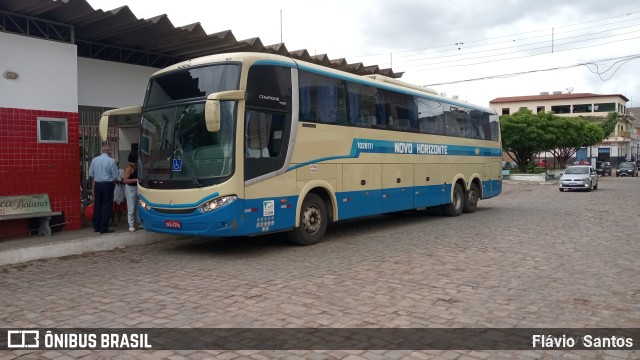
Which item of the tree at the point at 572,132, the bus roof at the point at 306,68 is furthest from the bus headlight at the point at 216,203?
the tree at the point at 572,132

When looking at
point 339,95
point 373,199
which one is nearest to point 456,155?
point 373,199

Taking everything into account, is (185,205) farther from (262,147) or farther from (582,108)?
(582,108)

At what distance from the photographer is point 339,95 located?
1073cm

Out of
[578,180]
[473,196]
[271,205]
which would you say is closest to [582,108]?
[578,180]

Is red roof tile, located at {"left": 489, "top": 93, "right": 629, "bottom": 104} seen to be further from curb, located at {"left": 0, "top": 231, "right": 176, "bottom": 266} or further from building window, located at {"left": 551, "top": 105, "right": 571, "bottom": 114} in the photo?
curb, located at {"left": 0, "top": 231, "right": 176, "bottom": 266}

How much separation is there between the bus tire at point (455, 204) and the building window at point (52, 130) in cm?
1091

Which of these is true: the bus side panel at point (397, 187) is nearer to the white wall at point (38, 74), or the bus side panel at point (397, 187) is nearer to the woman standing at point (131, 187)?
the woman standing at point (131, 187)

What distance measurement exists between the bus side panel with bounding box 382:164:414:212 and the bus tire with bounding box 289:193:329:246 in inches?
92.4

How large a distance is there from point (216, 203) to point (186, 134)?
4.45 ft

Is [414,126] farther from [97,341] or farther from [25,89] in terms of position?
[97,341]

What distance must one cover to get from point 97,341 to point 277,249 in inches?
201

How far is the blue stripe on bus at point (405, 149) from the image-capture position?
433 inches

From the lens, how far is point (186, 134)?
28.2 feet

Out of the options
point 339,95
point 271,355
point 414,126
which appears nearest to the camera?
point 271,355
